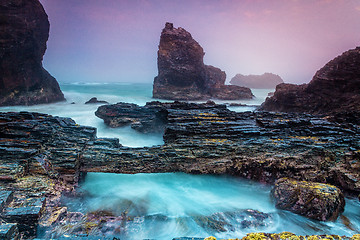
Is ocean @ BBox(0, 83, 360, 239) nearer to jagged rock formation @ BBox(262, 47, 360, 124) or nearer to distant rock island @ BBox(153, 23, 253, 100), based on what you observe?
jagged rock formation @ BBox(262, 47, 360, 124)

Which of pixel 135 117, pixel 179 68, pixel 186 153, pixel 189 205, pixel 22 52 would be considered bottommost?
pixel 189 205

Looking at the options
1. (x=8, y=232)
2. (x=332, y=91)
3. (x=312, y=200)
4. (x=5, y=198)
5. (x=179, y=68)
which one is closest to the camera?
(x=8, y=232)

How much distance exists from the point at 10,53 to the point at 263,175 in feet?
81.6

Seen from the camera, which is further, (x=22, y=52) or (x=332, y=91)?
(x=22, y=52)

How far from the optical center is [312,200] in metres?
4.55

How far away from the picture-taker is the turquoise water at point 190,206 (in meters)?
4.31

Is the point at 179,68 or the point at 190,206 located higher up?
the point at 179,68

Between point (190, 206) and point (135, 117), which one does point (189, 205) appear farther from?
point (135, 117)

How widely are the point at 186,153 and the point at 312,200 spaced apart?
3762mm

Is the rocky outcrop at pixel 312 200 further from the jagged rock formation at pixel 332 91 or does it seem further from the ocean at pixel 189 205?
the jagged rock formation at pixel 332 91

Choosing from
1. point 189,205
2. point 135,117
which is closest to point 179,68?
point 135,117

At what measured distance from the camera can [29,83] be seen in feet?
66.7

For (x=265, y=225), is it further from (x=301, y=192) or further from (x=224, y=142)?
(x=224, y=142)

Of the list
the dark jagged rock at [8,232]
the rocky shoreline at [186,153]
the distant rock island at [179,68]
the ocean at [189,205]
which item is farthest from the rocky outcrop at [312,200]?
the distant rock island at [179,68]
